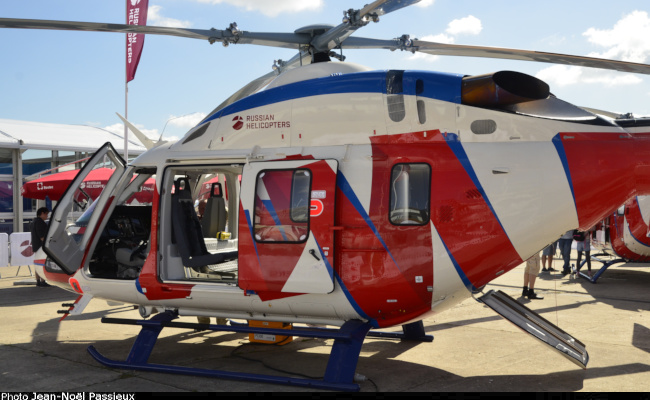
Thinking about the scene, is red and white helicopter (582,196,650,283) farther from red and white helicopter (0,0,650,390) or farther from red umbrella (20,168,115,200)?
red umbrella (20,168,115,200)

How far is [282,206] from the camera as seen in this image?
20.9 feet

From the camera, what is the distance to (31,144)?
22.0 meters

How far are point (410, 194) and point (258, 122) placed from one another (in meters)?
1.91

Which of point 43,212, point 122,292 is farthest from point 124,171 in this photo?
point 43,212

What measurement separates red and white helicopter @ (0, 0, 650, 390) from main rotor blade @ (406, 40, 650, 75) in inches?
1.1

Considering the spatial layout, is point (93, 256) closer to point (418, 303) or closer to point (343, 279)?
point (343, 279)

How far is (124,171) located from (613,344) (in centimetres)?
647

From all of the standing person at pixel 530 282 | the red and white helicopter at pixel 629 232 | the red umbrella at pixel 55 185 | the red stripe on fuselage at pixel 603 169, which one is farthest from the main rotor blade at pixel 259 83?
the red umbrella at pixel 55 185

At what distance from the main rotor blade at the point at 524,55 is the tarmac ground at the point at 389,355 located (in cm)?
316

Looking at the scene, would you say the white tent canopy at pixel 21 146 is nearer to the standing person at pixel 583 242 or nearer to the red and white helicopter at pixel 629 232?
the standing person at pixel 583 242

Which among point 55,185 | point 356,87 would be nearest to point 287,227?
point 356,87

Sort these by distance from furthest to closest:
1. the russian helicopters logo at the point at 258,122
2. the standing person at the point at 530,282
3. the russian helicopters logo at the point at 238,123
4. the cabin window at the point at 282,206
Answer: the standing person at the point at 530,282 → the russian helicopters logo at the point at 238,123 → the russian helicopters logo at the point at 258,122 → the cabin window at the point at 282,206

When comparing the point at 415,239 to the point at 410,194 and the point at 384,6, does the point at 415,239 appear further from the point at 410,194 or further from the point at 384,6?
the point at 384,6

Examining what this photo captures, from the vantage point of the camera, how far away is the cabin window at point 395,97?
6164 millimetres
